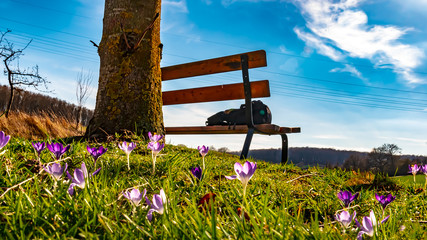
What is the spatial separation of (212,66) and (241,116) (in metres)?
1.18

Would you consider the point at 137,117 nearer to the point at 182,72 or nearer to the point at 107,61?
the point at 107,61

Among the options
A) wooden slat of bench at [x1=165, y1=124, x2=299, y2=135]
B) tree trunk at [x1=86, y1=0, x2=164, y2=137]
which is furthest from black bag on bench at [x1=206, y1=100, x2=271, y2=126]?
tree trunk at [x1=86, y1=0, x2=164, y2=137]

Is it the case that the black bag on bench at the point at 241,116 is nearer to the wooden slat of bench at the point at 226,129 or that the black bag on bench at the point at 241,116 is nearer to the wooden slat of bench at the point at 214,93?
the wooden slat of bench at the point at 226,129

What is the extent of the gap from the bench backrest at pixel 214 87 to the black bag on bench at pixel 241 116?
0.59 metres

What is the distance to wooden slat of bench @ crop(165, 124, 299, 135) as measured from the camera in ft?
17.3

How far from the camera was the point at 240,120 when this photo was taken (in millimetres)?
6312

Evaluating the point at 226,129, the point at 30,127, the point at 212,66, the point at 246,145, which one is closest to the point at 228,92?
the point at 212,66

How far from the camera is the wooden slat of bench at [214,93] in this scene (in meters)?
5.33

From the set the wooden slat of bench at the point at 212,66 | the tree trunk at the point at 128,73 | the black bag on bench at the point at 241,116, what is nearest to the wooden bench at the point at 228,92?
the wooden slat of bench at the point at 212,66

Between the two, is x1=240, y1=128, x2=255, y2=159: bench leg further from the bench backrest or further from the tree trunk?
the tree trunk

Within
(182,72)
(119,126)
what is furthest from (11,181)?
(182,72)

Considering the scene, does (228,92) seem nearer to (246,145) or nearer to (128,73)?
(246,145)

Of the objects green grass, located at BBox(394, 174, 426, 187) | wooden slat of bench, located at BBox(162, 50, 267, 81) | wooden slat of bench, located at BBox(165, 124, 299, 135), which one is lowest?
green grass, located at BBox(394, 174, 426, 187)

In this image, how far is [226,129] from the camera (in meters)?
5.61
